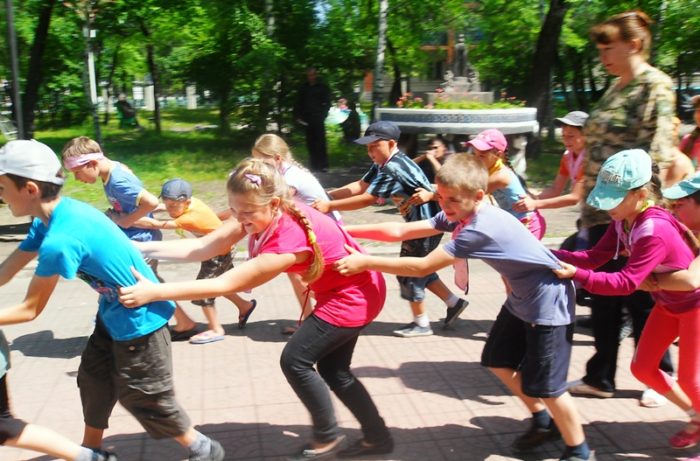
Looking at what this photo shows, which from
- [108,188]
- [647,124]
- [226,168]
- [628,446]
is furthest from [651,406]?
[226,168]

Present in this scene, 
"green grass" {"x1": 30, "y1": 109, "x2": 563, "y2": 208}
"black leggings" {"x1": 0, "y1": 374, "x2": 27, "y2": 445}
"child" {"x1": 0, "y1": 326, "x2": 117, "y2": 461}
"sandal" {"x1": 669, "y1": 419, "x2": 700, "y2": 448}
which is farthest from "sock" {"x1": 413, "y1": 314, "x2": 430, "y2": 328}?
"green grass" {"x1": 30, "y1": 109, "x2": 563, "y2": 208}

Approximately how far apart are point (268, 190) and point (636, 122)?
2.13 meters

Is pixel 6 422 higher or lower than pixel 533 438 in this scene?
higher

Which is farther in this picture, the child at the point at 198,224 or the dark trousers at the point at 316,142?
the dark trousers at the point at 316,142

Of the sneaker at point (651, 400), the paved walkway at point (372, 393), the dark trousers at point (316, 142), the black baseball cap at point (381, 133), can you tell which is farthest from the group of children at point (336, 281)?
the dark trousers at point (316, 142)

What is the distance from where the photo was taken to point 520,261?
3.16 meters

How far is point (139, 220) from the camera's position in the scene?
495cm

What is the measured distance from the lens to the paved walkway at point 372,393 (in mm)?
3760

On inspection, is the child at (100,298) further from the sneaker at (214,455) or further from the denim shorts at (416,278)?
the denim shorts at (416,278)

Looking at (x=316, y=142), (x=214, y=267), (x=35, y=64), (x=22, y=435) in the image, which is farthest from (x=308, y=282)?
(x=316, y=142)

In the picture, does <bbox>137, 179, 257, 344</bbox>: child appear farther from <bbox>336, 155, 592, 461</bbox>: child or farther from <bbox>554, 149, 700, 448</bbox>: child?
<bbox>554, 149, 700, 448</bbox>: child

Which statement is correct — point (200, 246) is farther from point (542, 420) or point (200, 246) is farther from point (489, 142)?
point (489, 142)

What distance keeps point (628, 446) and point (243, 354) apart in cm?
270

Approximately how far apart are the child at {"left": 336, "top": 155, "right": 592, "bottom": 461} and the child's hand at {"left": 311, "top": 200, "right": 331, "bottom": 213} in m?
1.45
